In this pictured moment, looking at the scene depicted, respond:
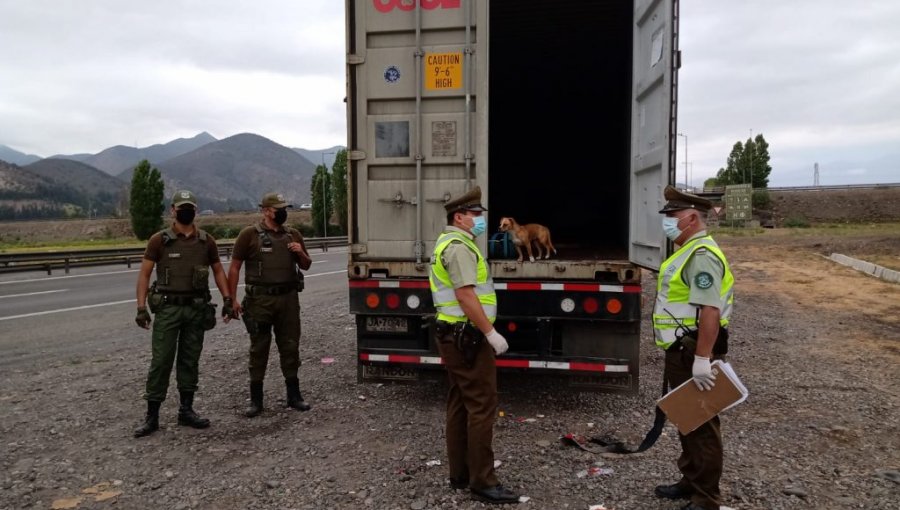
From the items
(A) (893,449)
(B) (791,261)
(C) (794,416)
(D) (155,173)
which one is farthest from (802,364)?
(D) (155,173)

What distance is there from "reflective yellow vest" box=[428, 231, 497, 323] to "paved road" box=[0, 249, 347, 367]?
5.85 m

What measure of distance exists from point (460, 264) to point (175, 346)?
2.62m

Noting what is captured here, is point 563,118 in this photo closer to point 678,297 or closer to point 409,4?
point 409,4

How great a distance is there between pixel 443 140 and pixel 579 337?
184 cm

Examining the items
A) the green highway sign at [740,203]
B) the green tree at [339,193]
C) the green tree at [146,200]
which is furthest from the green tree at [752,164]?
the green tree at [146,200]

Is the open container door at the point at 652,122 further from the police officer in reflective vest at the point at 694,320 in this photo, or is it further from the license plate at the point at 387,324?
the license plate at the point at 387,324

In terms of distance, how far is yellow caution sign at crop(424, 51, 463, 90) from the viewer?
170 inches

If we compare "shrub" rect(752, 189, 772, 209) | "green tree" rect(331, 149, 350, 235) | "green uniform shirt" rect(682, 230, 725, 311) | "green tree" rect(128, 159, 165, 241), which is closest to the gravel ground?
"green uniform shirt" rect(682, 230, 725, 311)

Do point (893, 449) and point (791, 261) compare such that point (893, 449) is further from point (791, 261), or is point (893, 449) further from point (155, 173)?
point (155, 173)

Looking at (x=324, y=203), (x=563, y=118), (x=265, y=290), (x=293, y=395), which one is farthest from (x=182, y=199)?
(x=324, y=203)

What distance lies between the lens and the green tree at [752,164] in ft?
227

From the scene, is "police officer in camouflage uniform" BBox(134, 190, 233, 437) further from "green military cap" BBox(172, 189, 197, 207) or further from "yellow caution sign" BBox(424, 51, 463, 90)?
"yellow caution sign" BBox(424, 51, 463, 90)

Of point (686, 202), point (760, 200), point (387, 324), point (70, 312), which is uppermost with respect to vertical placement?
point (760, 200)

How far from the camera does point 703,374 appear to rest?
2.89 meters
